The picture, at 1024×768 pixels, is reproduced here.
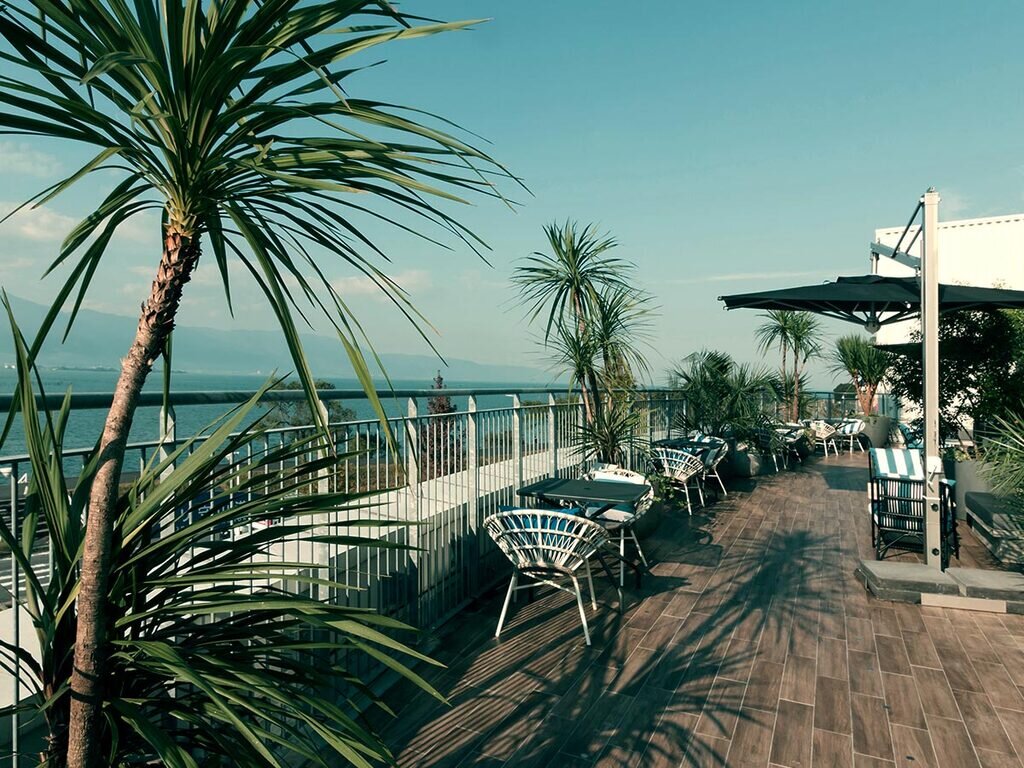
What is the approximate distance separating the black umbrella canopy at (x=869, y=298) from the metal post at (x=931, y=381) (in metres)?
1.01

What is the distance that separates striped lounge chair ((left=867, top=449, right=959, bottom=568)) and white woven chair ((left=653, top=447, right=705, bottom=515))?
1.80 m

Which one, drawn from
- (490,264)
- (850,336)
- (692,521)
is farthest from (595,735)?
(850,336)

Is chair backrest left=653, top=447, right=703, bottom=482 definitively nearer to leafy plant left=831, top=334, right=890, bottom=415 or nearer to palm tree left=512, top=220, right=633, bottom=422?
palm tree left=512, top=220, right=633, bottom=422

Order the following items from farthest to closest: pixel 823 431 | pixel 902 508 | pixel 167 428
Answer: pixel 823 431 → pixel 902 508 → pixel 167 428

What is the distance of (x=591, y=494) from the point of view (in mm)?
4562

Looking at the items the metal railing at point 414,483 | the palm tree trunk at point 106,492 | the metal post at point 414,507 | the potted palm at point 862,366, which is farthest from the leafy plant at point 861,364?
the palm tree trunk at point 106,492

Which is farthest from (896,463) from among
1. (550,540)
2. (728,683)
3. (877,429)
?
(877,429)

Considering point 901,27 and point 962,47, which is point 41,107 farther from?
point 962,47

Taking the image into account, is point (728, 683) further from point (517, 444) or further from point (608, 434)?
point (608, 434)

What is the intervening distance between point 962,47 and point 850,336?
8.66 meters

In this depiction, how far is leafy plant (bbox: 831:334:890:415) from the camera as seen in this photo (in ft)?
50.2

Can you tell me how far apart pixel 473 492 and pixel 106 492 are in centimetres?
341

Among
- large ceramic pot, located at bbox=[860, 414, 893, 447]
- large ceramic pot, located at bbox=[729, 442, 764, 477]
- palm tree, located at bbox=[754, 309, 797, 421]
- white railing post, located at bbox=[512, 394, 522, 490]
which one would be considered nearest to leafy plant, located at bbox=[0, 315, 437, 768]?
white railing post, located at bbox=[512, 394, 522, 490]

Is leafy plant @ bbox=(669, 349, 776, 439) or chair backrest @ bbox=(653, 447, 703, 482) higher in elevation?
leafy plant @ bbox=(669, 349, 776, 439)
